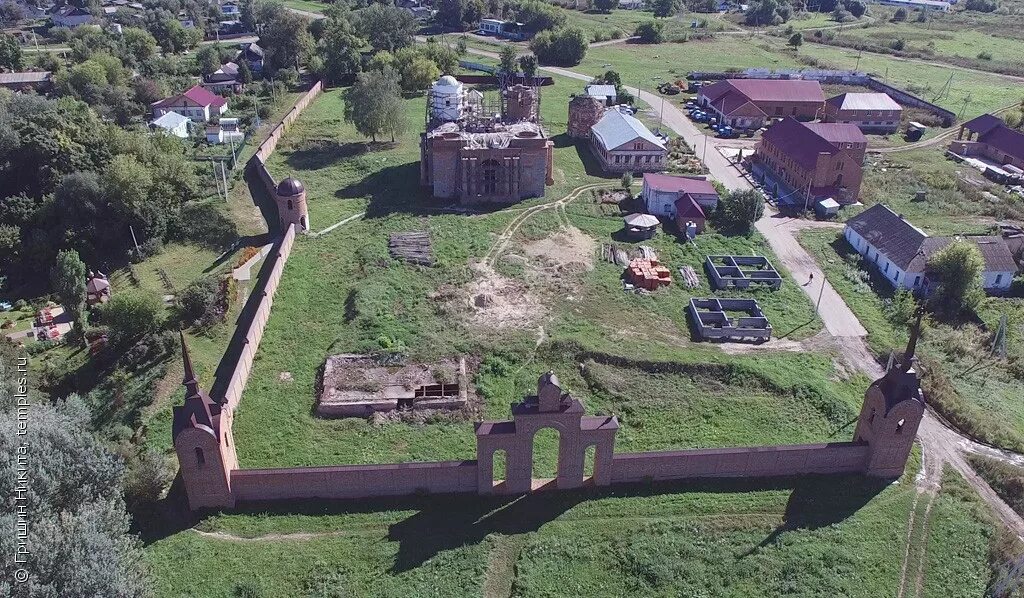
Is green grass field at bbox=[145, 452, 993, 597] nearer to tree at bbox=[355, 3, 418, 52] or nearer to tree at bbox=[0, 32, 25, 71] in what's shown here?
tree at bbox=[355, 3, 418, 52]

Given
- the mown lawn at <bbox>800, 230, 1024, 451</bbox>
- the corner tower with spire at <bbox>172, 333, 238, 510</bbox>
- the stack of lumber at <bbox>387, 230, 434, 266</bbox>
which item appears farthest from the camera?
the stack of lumber at <bbox>387, 230, 434, 266</bbox>

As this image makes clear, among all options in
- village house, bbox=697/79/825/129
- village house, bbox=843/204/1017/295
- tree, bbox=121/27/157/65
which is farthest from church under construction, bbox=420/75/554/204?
tree, bbox=121/27/157/65

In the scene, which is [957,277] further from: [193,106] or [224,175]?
[193,106]

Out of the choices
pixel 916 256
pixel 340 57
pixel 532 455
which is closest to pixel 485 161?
pixel 916 256

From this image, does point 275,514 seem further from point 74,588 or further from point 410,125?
point 410,125

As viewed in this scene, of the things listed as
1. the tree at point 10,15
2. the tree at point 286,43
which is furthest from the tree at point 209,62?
the tree at point 10,15

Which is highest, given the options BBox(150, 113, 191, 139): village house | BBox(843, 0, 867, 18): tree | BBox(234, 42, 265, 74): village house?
BBox(843, 0, 867, 18): tree
